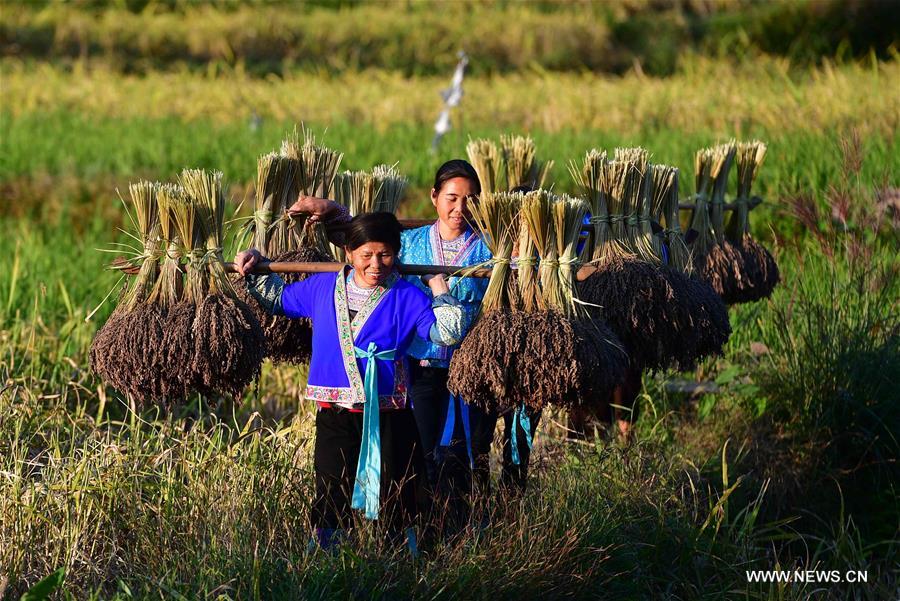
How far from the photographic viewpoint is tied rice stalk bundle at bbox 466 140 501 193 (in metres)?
5.07

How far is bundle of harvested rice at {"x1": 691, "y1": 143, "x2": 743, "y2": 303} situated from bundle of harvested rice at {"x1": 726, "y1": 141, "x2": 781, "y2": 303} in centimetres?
6

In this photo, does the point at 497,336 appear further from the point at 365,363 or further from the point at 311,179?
the point at 311,179

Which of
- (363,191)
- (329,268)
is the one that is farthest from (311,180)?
(329,268)

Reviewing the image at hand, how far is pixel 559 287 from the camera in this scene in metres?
3.68

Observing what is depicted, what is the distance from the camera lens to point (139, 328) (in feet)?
12.1

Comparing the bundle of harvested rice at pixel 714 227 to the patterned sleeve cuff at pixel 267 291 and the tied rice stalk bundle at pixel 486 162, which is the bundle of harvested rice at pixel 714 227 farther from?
the patterned sleeve cuff at pixel 267 291

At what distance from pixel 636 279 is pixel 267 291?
119 cm

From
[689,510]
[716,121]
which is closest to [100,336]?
[689,510]

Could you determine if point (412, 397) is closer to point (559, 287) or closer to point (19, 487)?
point (559, 287)

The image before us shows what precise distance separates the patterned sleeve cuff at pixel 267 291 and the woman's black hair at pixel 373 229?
1.24 feet

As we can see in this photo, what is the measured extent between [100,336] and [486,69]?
13687 millimetres

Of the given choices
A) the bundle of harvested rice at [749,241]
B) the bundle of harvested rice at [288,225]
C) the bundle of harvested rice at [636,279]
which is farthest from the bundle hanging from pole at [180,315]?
the bundle of harvested rice at [749,241]

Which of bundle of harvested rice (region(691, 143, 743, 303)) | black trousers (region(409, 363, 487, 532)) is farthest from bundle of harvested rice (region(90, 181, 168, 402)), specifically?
bundle of harvested rice (region(691, 143, 743, 303))

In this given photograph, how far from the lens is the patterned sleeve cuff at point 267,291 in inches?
156
